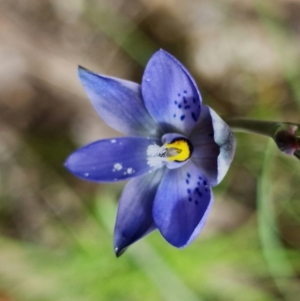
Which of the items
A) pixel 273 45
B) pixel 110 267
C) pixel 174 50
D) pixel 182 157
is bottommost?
pixel 110 267

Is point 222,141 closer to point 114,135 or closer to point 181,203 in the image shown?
point 181,203

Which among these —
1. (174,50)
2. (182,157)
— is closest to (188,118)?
(182,157)

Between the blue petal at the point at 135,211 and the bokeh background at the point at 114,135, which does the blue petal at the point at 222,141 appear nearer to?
the blue petal at the point at 135,211

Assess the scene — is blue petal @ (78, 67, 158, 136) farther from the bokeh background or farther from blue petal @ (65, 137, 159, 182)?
the bokeh background

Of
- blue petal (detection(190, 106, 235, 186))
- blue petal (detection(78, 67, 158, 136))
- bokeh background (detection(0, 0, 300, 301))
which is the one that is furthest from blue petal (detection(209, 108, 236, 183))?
bokeh background (detection(0, 0, 300, 301))

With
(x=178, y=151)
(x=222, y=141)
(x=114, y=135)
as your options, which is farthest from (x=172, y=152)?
(x=114, y=135)

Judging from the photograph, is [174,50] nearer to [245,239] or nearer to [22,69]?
[22,69]

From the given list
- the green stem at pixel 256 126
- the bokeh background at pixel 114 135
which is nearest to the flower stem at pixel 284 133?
the green stem at pixel 256 126
